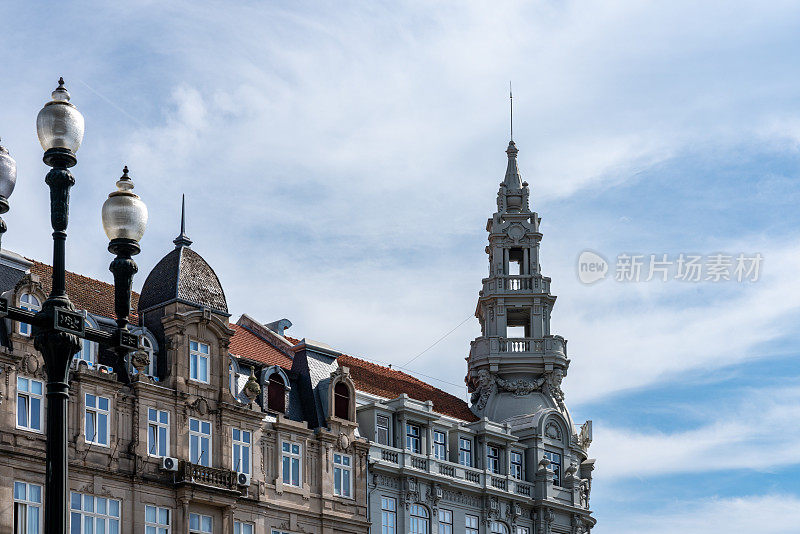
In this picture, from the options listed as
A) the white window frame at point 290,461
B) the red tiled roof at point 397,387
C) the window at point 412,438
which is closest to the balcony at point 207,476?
the white window frame at point 290,461

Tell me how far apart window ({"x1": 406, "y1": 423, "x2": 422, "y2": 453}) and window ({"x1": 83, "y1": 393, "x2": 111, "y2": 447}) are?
56.4ft

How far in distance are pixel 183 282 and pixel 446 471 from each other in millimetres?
16338

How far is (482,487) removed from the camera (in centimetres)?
6469

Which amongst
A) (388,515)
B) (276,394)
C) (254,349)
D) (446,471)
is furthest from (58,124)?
(446,471)

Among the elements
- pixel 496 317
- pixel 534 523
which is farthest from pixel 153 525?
pixel 496 317

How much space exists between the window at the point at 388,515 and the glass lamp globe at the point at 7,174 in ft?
130

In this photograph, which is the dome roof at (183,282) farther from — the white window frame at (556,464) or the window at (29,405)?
the white window frame at (556,464)

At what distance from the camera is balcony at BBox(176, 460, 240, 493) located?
5188cm

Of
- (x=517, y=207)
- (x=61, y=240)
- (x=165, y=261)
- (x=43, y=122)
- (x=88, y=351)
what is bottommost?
(x=61, y=240)

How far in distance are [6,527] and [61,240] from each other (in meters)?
26.3

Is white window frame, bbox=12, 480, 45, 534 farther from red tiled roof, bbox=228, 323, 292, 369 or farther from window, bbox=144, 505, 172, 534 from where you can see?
red tiled roof, bbox=228, 323, 292, 369

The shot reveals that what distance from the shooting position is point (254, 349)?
61.3 meters

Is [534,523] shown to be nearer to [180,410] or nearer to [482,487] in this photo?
[482,487]

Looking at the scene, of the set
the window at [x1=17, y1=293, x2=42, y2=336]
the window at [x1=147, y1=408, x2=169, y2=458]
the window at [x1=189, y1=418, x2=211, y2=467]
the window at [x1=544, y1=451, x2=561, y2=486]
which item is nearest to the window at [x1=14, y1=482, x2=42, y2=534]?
the window at [x1=147, y1=408, x2=169, y2=458]
